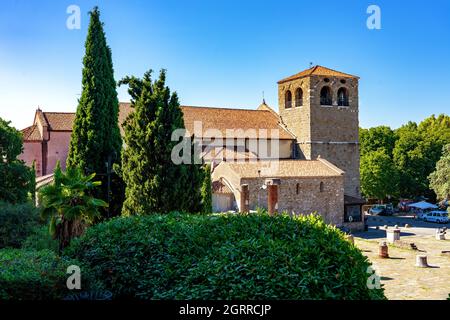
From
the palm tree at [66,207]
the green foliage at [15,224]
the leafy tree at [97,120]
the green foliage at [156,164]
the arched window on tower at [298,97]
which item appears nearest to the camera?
the palm tree at [66,207]

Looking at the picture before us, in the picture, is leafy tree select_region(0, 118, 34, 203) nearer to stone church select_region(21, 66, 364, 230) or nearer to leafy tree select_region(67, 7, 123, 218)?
leafy tree select_region(67, 7, 123, 218)

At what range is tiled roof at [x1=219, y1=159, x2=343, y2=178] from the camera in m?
30.3

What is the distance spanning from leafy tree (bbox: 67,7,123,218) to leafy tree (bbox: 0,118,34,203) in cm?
224

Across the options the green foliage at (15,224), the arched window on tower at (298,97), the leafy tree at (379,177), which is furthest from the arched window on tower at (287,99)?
the green foliage at (15,224)

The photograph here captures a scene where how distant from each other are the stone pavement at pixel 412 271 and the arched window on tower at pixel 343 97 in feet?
52.6

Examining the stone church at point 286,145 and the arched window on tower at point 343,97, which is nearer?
the stone church at point 286,145

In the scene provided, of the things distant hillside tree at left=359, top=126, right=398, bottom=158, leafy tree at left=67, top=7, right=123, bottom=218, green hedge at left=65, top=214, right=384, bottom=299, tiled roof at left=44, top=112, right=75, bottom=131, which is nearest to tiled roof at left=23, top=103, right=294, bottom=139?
tiled roof at left=44, top=112, right=75, bottom=131

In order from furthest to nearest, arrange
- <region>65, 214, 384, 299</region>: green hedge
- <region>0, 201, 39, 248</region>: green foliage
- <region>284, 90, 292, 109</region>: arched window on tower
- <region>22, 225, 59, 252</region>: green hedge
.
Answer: <region>284, 90, 292, 109</region>: arched window on tower < <region>0, 201, 39, 248</region>: green foliage < <region>22, 225, 59, 252</region>: green hedge < <region>65, 214, 384, 299</region>: green hedge

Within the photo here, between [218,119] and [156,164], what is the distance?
2543 cm

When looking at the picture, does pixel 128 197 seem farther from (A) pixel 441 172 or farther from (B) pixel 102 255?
(A) pixel 441 172

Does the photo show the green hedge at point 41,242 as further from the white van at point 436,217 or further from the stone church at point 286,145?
the white van at point 436,217

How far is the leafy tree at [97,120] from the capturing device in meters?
16.5

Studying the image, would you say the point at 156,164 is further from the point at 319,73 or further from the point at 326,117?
the point at 326,117

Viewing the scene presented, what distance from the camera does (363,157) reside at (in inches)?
2180
